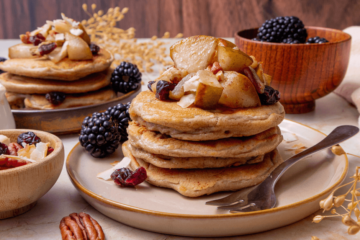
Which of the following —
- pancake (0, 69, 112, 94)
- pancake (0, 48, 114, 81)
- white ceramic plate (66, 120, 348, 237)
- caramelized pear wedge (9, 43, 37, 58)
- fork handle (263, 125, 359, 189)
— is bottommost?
white ceramic plate (66, 120, 348, 237)

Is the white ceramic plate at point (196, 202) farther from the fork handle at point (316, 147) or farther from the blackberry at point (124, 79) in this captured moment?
the blackberry at point (124, 79)

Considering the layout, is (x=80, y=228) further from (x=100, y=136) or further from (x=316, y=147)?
(x=316, y=147)

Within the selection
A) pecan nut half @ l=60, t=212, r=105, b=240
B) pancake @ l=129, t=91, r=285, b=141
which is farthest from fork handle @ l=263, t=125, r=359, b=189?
pecan nut half @ l=60, t=212, r=105, b=240

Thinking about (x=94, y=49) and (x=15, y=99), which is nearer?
(x=15, y=99)

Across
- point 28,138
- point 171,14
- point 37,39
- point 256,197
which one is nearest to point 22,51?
point 37,39

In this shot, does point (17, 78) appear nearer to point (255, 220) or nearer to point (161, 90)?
point (161, 90)

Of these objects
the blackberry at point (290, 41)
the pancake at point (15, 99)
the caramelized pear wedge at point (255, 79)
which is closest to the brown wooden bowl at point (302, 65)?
the blackberry at point (290, 41)

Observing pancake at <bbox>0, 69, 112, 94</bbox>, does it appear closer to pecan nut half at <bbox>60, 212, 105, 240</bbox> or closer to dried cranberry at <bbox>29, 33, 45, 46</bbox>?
dried cranberry at <bbox>29, 33, 45, 46</bbox>
